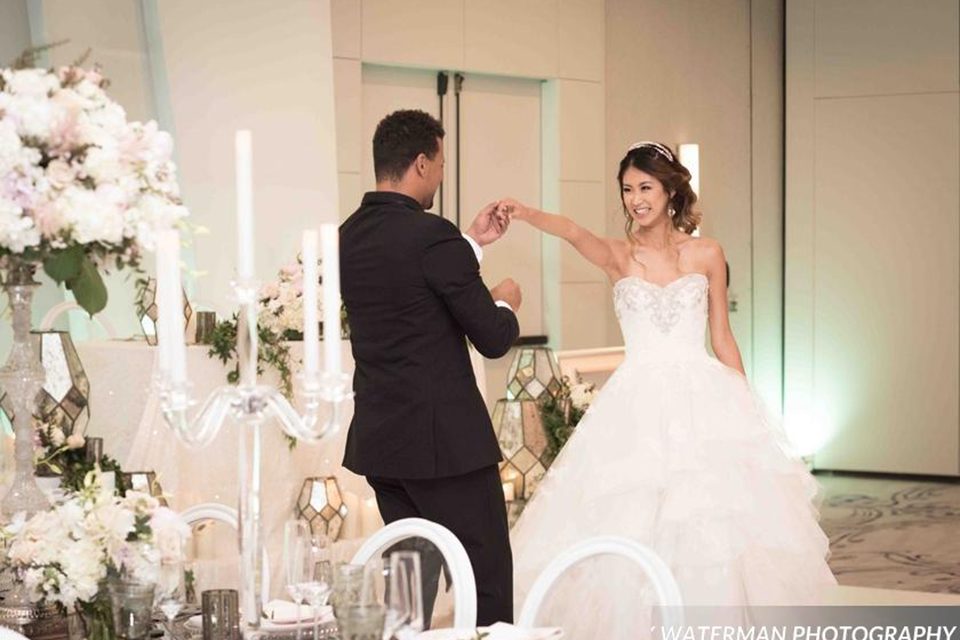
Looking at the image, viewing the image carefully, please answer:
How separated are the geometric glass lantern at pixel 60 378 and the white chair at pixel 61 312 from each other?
1282 millimetres

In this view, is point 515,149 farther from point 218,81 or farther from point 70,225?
point 70,225

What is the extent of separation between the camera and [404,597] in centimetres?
216

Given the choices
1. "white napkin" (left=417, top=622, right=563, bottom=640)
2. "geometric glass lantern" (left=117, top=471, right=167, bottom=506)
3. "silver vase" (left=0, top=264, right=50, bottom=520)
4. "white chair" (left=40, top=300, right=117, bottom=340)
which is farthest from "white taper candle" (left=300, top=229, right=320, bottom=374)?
"white chair" (left=40, top=300, right=117, bottom=340)

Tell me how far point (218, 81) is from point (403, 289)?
3019 millimetres

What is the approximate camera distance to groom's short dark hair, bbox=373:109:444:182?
3762 millimetres

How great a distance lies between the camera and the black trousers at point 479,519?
12.4ft

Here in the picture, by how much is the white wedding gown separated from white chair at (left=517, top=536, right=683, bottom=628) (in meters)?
1.64

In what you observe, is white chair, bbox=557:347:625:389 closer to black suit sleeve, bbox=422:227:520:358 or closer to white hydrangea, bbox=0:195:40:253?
black suit sleeve, bbox=422:227:520:358

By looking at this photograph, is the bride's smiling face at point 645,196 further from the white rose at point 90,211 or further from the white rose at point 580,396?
the white rose at point 90,211

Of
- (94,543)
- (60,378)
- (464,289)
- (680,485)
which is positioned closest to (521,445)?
(680,485)

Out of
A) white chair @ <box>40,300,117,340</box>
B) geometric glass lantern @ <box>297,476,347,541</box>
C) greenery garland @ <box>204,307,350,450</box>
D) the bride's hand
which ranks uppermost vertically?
the bride's hand

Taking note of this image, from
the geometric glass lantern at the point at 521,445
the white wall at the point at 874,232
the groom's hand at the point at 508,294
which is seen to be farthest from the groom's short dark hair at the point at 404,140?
the white wall at the point at 874,232

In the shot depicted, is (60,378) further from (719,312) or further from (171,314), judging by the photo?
(719,312)

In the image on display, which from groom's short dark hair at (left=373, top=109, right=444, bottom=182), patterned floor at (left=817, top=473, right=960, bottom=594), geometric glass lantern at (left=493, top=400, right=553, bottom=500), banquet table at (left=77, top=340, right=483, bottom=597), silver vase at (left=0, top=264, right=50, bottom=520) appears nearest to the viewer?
silver vase at (left=0, top=264, right=50, bottom=520)
